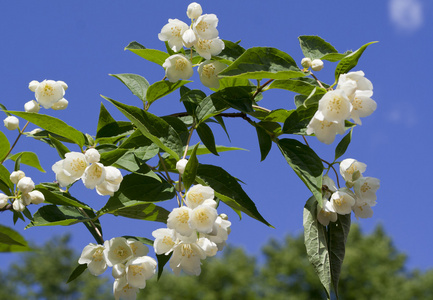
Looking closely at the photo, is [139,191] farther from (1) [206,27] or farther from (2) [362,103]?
(2) [362,103]

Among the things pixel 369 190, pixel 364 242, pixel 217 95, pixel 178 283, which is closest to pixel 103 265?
pixel 217 95

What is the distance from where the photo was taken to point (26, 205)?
163 centimetres

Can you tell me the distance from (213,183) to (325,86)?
0.51m

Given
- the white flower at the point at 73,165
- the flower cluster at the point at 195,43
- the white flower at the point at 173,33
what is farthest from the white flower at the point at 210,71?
the white flower at the point at 73,165

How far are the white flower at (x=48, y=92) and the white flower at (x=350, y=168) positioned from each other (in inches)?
45.1

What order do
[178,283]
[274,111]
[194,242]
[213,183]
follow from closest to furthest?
1. [194,242]
2. [213,183]
3. [274,111]
4. [178,283]

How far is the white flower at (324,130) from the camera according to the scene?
149cm

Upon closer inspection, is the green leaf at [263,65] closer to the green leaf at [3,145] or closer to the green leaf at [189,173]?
the green leaf at [189,173]

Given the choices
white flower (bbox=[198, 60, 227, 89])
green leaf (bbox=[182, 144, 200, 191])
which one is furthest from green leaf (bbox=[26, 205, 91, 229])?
white flower (bbox=[198, 60, 227, 89])

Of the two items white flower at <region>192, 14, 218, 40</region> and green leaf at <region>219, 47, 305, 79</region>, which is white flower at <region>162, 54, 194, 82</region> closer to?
white flower at <region>192, 14, 218, 40</region>

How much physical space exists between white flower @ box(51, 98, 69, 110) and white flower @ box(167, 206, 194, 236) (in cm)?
100

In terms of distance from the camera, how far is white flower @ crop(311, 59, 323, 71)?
1.69 m

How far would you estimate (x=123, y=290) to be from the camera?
5.17 feet

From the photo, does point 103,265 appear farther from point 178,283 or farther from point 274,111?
point 178,283
